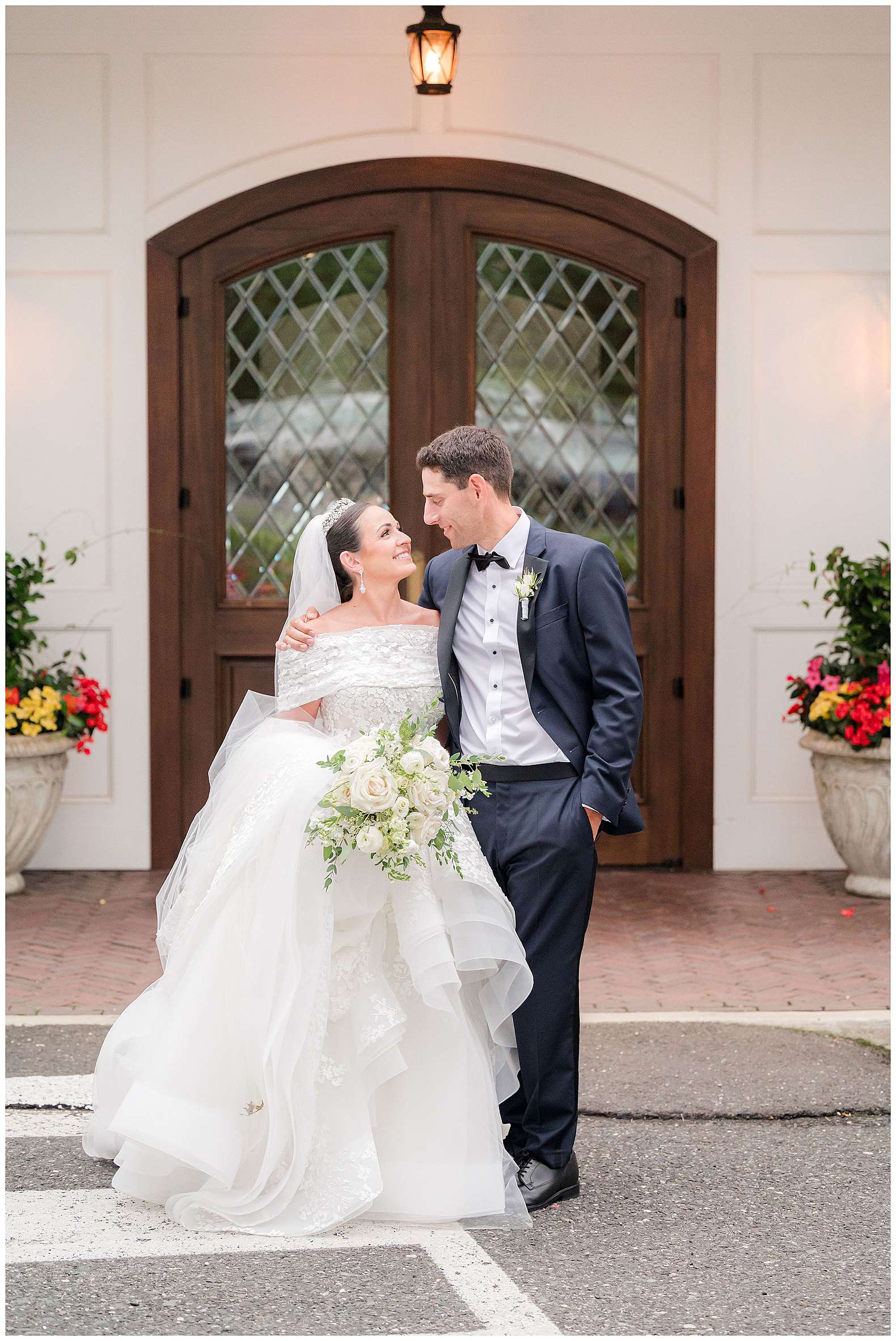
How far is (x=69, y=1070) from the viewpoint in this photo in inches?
189

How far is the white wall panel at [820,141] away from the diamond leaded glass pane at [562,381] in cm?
98

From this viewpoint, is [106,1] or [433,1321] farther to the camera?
[106,1]

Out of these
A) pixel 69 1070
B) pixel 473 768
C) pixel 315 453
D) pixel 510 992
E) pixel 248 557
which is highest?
pixel 315 453

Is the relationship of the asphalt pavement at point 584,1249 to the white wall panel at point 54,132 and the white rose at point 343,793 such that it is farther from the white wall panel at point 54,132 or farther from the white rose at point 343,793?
the white wall panel at point 54,132

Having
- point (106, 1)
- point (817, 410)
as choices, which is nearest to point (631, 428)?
point (817, 410)

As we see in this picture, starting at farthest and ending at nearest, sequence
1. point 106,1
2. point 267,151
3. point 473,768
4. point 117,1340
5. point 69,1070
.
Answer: point 267,151, point 106,1, point 69,1070, point 473,768, point 117,1340

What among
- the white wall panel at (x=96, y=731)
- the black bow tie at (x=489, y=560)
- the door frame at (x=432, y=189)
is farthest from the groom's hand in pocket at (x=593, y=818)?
the white wall panel at (x=96, y=731)

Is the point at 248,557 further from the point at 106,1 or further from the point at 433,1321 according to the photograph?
the point at 433,1321

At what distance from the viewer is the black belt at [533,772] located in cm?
384

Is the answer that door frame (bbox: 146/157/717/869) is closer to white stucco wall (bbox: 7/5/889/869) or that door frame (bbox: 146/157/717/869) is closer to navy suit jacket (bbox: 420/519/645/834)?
white stucco wall (bbox: 7/5/889/869)

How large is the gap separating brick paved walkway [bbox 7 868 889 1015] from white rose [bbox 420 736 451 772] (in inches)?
90.0

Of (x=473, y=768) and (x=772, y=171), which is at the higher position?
(x=772, y=171)

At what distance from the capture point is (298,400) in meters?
8.05

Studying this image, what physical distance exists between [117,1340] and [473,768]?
4.91ft
